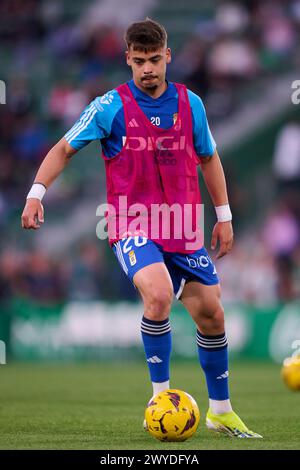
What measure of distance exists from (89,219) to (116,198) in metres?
11.5

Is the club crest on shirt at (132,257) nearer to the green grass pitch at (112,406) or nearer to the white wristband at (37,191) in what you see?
the white wristband at (37,191)

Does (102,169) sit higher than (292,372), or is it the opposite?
(102,169)

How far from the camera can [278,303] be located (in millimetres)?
15961

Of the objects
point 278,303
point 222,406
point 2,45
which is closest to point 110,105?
point 222,406

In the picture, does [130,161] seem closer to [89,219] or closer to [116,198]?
[116,198]

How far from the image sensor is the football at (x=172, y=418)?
6.40 meters

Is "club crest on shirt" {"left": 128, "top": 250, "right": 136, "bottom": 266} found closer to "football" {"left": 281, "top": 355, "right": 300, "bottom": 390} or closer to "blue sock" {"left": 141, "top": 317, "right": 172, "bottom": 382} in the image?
"blue sock" {"left": 141, "top": 317, "right": 172, "bottom": 382}

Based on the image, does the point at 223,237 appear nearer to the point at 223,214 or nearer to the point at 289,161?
the point at 223,214

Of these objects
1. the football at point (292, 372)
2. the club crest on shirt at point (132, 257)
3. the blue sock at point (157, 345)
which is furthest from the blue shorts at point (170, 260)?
the football at point (292, 372)

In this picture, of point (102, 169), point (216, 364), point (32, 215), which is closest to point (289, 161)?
point (102, 169)

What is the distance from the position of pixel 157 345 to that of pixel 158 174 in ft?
3.46

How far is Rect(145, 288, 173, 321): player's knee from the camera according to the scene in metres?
6.60

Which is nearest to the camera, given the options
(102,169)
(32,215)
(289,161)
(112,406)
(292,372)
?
(32,215)

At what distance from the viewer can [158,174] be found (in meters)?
6.98
